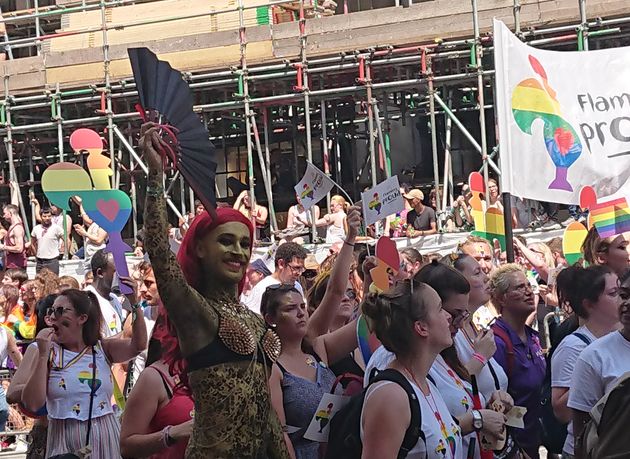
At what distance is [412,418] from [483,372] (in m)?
1.37

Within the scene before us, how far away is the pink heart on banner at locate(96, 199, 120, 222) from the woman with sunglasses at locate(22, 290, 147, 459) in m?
1.64

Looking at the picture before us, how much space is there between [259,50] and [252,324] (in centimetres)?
1629

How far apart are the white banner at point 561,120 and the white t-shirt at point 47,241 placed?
8698 millimetres

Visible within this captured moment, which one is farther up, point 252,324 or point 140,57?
point 140,57

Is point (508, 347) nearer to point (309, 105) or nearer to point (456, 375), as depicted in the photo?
point (456, 375)

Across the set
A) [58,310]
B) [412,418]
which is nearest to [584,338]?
[412,418]

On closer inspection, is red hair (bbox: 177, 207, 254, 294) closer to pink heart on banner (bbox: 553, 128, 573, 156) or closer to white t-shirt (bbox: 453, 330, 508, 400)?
white t-shirt (bbox: 453, 330, 508, 400)

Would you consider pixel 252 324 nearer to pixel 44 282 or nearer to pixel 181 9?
pixel 44 282

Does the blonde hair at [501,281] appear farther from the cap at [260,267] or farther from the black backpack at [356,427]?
the cap at [260,267]

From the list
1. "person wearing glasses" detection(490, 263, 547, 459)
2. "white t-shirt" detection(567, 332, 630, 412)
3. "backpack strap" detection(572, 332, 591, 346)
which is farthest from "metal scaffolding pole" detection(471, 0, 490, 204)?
"white t-shirt" detection(567, 332, 630, 412)

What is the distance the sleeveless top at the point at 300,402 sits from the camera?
5668 millimetres

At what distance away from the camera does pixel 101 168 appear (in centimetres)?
941

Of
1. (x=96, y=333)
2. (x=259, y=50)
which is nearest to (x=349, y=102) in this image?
(x=259, y=50)

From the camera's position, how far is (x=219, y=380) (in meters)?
4.57
